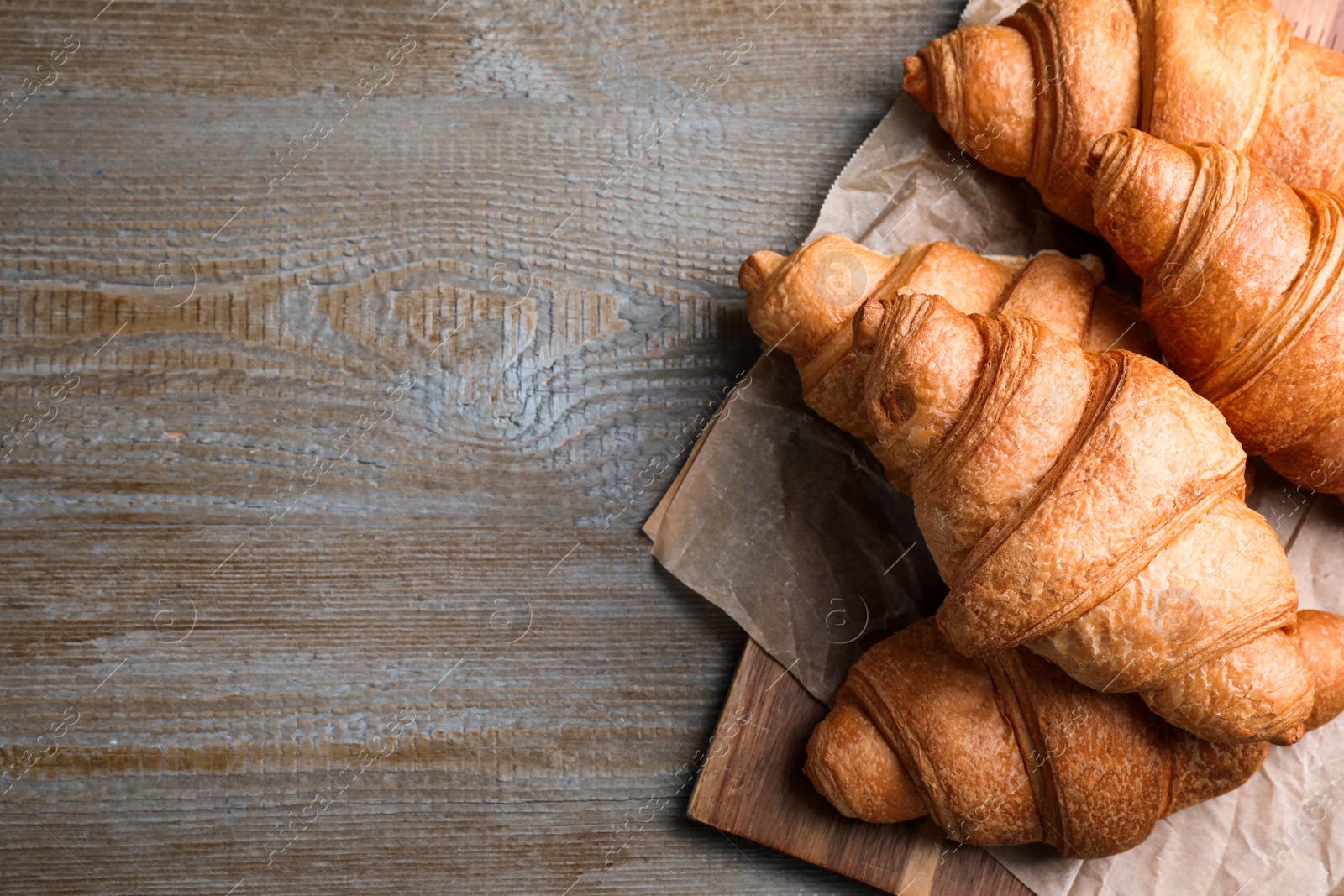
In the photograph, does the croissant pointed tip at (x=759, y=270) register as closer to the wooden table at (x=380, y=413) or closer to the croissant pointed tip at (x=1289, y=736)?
the wooden table at (x=380, y=413)

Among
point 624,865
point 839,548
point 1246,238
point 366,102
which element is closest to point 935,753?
point 839,548

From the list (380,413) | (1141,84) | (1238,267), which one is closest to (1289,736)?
(1238,267)

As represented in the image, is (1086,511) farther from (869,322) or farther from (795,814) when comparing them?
(795,814)

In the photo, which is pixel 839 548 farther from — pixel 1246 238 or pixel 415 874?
pixel 415 874

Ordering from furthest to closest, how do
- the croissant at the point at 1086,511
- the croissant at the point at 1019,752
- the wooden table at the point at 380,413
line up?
the wooden table at the point at 380,413 < the croissant at the point at 1019,752 < the croissant at the point at 1086,511

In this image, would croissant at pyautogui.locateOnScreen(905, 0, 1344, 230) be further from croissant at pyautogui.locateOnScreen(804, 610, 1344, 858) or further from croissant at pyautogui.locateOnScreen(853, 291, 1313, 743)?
croissant at pyautogui.locateOnScreen(804, 610, 1344, 858)

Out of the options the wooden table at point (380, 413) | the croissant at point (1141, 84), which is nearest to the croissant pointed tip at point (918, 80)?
the croissant at point (1141, 84)
